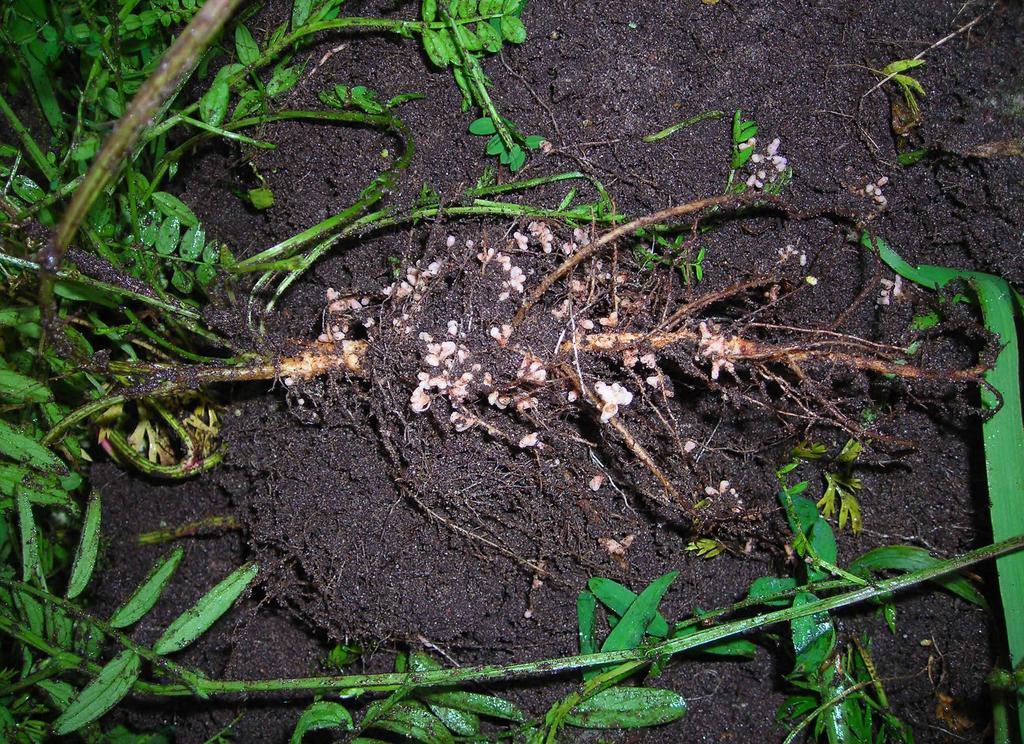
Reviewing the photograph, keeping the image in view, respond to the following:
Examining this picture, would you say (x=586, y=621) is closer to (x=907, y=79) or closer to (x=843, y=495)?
(x=843, y=495)

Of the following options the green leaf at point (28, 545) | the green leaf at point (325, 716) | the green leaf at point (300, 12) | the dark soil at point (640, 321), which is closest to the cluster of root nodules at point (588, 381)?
the dark soil at point (640, 321)

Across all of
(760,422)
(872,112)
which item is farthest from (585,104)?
(760,422)

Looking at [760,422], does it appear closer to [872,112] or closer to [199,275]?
[872,112]

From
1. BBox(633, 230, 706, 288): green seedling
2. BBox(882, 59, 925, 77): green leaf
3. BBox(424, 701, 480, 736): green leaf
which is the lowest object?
BBox(424, 701, 480, 736): green leaf

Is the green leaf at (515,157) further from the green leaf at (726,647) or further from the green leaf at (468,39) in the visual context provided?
the green leaf at (726,647)

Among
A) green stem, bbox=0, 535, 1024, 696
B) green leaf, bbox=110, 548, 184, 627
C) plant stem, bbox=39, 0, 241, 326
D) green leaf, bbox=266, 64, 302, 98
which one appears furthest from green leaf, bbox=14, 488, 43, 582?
green leaf, bbox=266, 64, 302, 98

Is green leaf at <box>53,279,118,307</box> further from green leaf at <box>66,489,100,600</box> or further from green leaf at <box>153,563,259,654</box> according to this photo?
green leaf at <box>153,563,259,654</box>

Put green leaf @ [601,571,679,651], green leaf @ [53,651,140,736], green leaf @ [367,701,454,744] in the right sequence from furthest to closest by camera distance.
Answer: green leaf @ [601,571,679,651] < green leaf @ [367,701,454,744] < green leaf @ [53,651,140,736]
